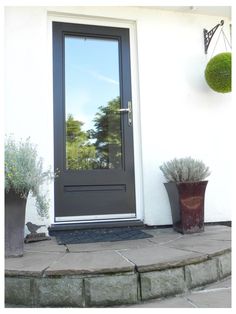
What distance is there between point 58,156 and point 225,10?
82.7 inches

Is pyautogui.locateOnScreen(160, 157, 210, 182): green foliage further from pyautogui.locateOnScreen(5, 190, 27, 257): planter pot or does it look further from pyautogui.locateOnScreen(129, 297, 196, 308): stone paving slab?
pyautogui.locateOnScreen(5, 190, 27, 257): planter pot

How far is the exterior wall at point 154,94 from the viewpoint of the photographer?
2.81 meters

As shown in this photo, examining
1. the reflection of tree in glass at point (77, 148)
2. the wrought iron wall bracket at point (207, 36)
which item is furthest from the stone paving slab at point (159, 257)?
the wrought iron wall bracket at point (207, 36)

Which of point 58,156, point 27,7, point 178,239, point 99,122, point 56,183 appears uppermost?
point 27,7

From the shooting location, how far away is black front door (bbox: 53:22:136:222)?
294 centimetres

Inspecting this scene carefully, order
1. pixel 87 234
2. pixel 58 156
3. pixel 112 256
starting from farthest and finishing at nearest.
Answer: pixel 58 156 < pixel 87 234 < pixel 112 256

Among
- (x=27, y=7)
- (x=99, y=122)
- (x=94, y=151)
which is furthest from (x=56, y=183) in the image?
(x=27, y=7)

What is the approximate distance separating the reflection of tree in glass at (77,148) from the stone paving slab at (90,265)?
1.12m

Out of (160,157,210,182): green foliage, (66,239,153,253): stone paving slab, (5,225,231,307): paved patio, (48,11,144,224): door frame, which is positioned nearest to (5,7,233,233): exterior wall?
(48,11,144,224): door frame

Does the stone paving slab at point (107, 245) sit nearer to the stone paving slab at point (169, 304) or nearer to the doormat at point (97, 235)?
the doormat at point (97, 235)

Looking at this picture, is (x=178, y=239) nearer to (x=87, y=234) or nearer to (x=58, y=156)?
(x=87, y=234)

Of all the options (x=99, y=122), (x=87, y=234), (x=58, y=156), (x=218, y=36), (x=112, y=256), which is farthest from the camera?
(x=218, y=36)

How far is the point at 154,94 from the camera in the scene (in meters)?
3.13

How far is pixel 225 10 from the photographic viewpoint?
10.7 ft
